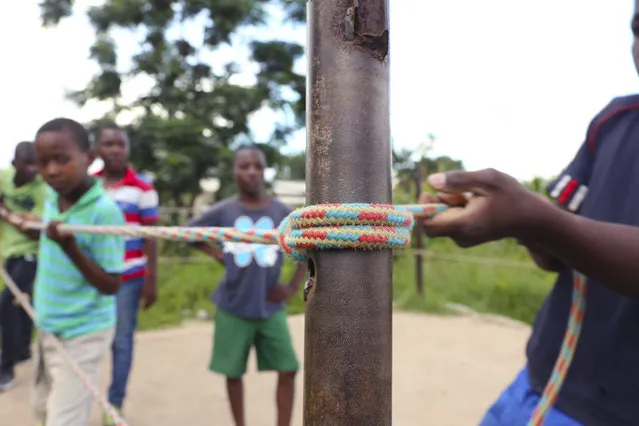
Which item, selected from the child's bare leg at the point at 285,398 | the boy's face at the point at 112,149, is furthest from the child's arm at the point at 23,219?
the child's bare leg at the point at 285,398

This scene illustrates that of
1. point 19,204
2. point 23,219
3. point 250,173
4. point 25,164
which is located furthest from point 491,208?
point 19,204

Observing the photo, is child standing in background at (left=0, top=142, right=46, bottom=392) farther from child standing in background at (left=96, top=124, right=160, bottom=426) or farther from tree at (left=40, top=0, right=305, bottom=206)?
tree at (left=40, top=0, right=305, bottom=206)

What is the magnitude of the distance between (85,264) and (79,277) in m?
0.18

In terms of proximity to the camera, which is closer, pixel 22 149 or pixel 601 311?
pixel 601 311

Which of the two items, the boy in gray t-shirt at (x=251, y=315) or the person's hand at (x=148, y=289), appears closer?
the boy in gray t-shirt at (x=251, y=315)

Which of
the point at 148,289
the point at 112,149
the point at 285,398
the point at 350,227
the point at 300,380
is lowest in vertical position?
the point at 300,380

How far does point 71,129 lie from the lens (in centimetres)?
175

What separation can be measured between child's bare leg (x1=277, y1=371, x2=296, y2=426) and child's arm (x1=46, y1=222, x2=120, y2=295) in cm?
103

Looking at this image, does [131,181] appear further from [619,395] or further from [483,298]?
[483,298]

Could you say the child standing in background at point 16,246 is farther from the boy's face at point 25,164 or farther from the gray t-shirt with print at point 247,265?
the gray t-shirt with print at point 247,265

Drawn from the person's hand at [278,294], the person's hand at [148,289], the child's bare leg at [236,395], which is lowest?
the child's bare leg at [236,395]

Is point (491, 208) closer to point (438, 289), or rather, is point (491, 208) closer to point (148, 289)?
point (148, 289)

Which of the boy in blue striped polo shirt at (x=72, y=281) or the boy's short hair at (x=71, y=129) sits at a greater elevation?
the boy's short hair at (x=71, y=129)

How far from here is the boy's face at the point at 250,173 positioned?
8.53ft
